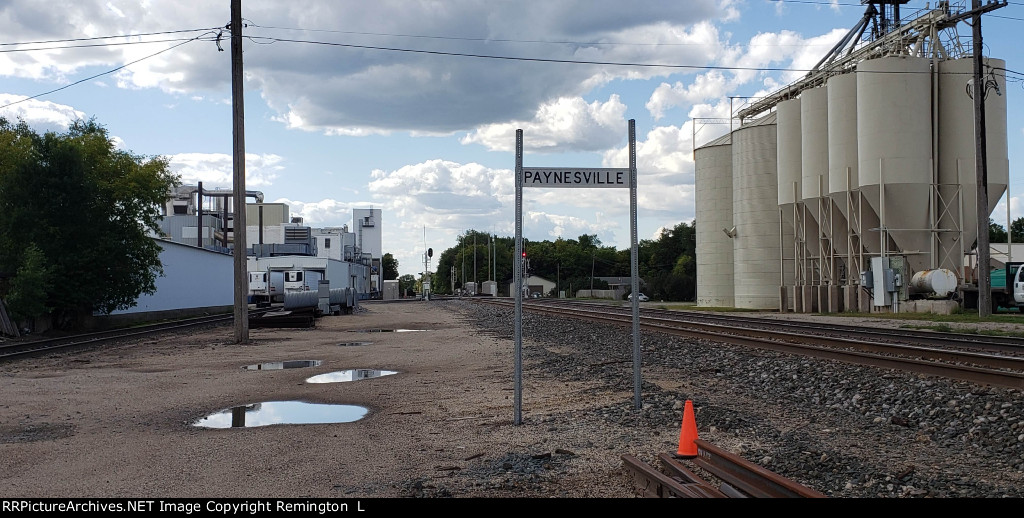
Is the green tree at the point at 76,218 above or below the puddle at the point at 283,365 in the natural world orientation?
above

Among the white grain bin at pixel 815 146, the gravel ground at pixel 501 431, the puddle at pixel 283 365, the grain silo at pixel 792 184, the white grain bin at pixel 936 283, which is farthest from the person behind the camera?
the grain silo at pixel 792 184

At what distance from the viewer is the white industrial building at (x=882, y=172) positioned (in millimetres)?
36188

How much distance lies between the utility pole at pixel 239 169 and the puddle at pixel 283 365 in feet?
22.1

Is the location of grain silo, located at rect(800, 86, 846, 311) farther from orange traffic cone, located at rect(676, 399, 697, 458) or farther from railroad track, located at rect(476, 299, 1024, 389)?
orange traffic cone, located at rect(676, 399, 697, 458)

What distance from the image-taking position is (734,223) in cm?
4994

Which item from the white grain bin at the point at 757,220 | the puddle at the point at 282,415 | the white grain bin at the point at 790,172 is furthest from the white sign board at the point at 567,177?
the white grain bin at the point at 757,220

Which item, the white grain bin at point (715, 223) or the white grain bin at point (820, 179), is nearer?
the white grain bin at point (820, 179)

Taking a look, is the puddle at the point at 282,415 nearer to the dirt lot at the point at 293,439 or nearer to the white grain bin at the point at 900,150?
the dirt lot at the point at 293,439

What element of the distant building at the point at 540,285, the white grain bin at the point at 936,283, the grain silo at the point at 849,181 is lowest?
the distant building at the point at 540,285

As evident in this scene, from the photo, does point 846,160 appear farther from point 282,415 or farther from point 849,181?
point 282,415

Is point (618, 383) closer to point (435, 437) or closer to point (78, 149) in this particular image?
point (435, 437)

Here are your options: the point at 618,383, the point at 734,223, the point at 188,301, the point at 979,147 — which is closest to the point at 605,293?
the point at 734,223

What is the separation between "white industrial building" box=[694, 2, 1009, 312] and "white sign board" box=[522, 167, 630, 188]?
2853 centimetres

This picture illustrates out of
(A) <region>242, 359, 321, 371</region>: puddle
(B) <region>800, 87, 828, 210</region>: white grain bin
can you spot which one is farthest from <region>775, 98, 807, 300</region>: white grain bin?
(A) <region>242, 359, 321, 371</region>: puddle
